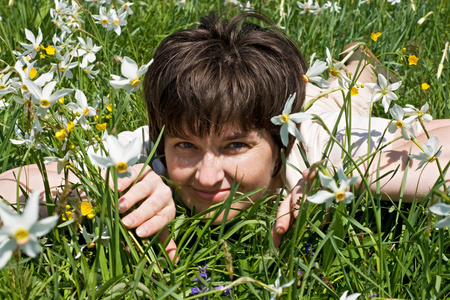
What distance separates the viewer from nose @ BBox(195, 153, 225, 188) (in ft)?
6.66

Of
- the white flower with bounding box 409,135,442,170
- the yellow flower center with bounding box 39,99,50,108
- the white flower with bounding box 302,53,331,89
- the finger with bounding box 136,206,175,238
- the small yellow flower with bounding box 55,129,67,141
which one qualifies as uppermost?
the yellow flower center with bounding box 39,99,50,108

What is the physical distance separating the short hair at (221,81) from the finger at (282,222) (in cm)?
40

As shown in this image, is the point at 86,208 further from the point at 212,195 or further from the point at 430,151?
the point at 430,151

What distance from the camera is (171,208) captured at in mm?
1952

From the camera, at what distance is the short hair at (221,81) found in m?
2.11

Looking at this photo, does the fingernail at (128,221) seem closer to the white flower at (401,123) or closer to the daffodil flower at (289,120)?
the daffodil flower at (289,120)

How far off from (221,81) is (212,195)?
0.42 metres

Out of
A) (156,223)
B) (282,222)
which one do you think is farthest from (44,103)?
(282,222)

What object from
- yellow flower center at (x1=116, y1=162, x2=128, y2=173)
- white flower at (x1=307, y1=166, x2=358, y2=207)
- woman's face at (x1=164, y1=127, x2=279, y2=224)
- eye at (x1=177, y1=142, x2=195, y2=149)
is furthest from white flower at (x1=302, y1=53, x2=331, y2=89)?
yellow flower center at (x1=116, y1=162, x2=128, y2=173)

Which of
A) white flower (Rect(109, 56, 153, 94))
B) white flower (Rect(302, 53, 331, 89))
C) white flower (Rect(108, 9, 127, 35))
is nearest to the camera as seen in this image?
white flower (Rect(109, 56, 153, 94))

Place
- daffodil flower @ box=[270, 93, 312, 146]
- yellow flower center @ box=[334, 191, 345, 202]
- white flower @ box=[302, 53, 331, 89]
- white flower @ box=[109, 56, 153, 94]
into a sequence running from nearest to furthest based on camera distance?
yellow flower center @ box=[334, 191, 345, 202] < daffodil flower @ box=[270, 93, 312, 146] < white flower @ box=[109, 56, 153, 94] < white flower @ box=[302, 53, 331, 89]

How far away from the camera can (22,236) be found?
2.96 feet

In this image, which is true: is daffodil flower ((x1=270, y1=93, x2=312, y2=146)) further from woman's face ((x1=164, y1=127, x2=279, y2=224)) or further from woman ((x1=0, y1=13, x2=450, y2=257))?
woman's face ((x1=164, y1=127, x2=279, y2=224))

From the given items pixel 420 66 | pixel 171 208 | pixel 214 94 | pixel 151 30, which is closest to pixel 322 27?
pixel 420 66
